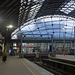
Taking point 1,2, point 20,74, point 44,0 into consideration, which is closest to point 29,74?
point 20,74

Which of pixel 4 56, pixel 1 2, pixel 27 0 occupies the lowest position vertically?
pixel 4 56

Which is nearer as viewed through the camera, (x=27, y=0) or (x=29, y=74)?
(x=29, y=74)

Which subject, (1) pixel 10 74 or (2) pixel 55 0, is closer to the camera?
(1) pixel 10 74

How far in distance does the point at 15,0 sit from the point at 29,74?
51.0ft

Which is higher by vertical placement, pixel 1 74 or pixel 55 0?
pixel 55 0

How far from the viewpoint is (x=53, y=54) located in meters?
45.8

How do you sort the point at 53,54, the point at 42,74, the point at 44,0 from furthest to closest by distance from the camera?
the point at 53,54 < the point at 44,0 < the point at 42,74

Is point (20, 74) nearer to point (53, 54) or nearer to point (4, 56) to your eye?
point (4, 56)

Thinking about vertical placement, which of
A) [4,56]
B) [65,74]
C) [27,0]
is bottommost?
[65,74]

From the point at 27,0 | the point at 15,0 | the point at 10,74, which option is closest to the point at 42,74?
the point at 10,74

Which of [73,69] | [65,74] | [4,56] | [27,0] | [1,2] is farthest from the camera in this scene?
[27,0]

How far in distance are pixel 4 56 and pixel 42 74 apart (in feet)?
45.3

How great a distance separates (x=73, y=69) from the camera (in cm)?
1828

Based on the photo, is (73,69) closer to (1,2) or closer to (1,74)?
(1,74)
